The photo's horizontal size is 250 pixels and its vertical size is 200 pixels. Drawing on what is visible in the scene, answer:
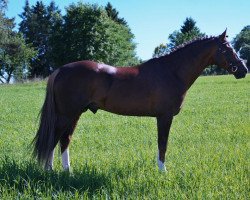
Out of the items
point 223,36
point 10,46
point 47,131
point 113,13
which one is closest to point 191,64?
point 223,36

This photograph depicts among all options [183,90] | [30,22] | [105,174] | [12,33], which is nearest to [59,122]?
[105,174]

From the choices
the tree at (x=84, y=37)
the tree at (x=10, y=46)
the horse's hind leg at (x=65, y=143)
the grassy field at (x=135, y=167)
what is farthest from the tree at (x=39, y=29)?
the horse's hind leg at (x=65, y=143)

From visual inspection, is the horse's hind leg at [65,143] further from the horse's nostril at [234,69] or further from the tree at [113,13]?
the tree at [113,13]

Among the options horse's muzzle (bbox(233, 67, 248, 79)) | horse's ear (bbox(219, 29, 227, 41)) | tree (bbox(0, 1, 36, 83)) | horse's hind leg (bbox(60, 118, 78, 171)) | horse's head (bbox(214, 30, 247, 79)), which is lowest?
horse's hind leg (bbox(60, 118, 78, 171))

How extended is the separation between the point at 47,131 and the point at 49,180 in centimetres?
106

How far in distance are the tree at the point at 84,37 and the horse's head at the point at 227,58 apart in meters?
44.3

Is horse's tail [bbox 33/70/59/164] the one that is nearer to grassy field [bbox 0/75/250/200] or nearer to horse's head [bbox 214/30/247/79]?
grassy field [bbox 0/75/250/200]

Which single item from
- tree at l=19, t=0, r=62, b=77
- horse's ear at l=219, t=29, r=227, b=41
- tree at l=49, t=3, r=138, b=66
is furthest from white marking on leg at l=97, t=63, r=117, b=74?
tree at l=19, t=0, r=62, b=77

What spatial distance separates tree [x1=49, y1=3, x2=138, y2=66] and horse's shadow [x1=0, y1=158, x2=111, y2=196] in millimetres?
44887

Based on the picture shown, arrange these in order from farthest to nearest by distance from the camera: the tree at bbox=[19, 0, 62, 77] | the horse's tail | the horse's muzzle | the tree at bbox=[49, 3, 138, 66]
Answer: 1. the tree at bbox=[19, 0, 62, 77]
2. the tree at bbox=[49, 3, 138, 66]
3. the horse's muzzle
4. the horse's tail

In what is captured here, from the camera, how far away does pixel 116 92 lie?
6441 millimetres

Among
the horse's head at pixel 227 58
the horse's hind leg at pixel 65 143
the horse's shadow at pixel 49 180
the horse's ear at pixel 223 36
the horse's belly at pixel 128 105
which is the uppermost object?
the horse's ear at pixel 223 36

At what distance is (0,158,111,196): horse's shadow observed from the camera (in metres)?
5.35

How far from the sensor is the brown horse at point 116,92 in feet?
20.9
